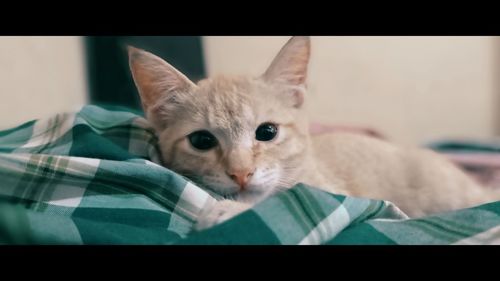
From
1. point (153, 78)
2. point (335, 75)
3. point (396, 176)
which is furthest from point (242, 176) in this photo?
point (335, 75)

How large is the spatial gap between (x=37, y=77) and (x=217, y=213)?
30.0 inches

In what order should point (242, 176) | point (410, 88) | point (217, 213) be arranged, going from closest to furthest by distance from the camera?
point (217, 213) → point (242, 176) → point (410, 88)

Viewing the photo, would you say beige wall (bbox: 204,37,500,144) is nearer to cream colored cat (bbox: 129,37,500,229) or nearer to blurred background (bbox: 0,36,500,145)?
blurred background (bbox: 0,36,500,145)

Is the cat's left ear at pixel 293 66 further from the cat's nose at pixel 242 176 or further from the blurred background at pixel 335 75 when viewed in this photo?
the cat's nose at pixel 242 176

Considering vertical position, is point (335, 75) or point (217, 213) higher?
point (335, 75)

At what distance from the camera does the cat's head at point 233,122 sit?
811 millimetres

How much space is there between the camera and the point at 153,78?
89 centimetres

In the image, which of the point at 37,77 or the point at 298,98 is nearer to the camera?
the point at 298,98

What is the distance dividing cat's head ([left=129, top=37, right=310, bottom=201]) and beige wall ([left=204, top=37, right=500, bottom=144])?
0.46 metres

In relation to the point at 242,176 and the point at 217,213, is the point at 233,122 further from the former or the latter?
the point at 217,213

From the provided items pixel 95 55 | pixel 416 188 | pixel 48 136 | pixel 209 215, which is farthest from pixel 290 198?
pixel 95 55

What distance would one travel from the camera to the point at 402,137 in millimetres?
2238
